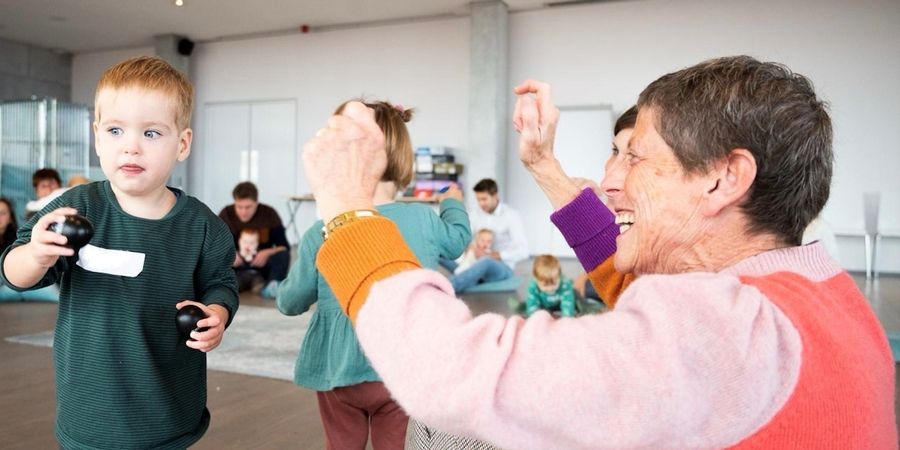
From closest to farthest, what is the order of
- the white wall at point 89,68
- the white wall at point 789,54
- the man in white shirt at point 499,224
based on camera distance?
1. the man in white shirt at point 499,224
2. the white wall at point 789,54
3. the white wall at point 89,68

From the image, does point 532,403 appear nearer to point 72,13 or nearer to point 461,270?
point 461,270

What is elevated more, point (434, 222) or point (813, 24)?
point (813, 24)

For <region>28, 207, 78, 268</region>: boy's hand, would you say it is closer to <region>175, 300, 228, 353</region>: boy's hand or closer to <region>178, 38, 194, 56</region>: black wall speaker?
<region>175, 300, 228, 353</region>: boy's hand

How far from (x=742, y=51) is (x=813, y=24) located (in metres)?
0.91

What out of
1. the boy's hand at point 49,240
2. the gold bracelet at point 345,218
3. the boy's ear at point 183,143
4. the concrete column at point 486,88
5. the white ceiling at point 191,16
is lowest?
the boy's hand at point 49,240

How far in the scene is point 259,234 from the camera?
21.7 feet

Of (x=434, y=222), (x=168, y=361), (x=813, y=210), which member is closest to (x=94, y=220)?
(x=168, y=361)

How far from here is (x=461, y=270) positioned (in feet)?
21.7

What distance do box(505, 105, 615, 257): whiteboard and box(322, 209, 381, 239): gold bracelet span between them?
8824mm

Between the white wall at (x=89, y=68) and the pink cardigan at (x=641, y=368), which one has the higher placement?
the white wall at (x=89, y=68)

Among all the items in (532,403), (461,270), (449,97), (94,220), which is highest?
(449,97)

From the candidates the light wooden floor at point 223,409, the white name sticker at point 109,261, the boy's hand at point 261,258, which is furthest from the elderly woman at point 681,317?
the boy's hand at point 261,258

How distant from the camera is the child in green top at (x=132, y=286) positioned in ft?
4.49

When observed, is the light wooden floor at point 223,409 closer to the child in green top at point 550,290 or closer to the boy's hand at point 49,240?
the boy's hand at point 49,240
